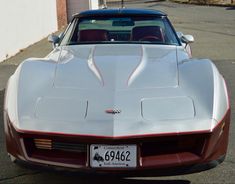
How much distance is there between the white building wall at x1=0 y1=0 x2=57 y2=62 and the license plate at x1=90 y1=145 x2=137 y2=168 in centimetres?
778

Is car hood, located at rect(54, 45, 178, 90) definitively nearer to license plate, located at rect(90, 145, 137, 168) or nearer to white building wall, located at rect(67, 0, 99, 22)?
license plate, located at rect(90, 145, 137, 168)

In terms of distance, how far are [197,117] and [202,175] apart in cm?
89

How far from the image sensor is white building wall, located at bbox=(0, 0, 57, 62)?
429 inches

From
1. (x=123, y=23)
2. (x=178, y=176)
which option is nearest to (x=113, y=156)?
(x=178, y=176)

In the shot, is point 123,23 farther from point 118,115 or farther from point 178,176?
point 118,115

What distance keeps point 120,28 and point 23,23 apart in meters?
7.91

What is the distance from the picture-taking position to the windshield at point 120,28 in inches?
203

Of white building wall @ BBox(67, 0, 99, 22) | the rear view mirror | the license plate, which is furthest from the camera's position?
white building wall @ BBox(67, 0, 99, 22)

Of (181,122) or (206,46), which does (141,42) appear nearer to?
(181,122)

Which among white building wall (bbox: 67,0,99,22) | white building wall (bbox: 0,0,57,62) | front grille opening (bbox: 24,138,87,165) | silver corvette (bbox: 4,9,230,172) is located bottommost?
white building wall (bbox: 67,0,99,22)

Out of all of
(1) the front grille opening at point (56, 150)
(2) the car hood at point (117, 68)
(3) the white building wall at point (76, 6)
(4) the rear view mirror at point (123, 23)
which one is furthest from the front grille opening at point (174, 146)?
(3) the white building wall at point (76, 6)

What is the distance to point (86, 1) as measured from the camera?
21.3 metres

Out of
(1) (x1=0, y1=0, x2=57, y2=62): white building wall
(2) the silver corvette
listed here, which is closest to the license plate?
(2) the silver corvette

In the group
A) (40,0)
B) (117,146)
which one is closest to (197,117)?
(117,146)
